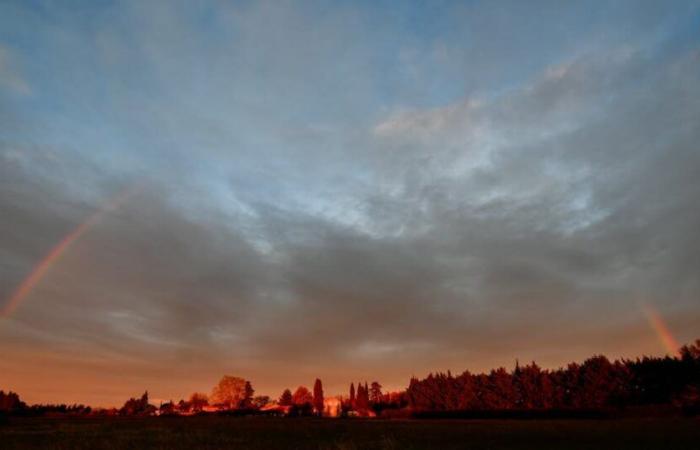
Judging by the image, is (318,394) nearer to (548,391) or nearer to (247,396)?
(247,396)

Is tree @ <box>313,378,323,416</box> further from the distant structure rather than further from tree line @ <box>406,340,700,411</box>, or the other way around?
tree line @ <box>406,340,700,411</box>

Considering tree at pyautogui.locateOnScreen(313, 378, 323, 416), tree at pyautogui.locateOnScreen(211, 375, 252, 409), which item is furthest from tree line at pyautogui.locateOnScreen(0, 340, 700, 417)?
tree at pyautogui.locateOnScreen(211, 375, 252, 409)

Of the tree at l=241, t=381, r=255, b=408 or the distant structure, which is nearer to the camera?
the distant structure

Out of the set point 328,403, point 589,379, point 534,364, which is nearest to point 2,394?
point 328,403

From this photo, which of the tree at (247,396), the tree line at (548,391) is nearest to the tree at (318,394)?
the tree line at (548,391)

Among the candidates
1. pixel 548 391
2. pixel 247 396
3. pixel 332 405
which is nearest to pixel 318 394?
pixel 332 405

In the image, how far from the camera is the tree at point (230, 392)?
19212 centimetres

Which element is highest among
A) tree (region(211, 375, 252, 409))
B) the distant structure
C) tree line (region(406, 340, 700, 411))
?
tree (region(211, 375, 252, 409))

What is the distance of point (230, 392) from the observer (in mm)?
193750

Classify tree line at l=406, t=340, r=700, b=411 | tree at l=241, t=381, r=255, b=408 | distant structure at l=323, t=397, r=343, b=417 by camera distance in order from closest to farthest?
1. tree line at l=406, t=340, r=700, b=411
2. distant structure at l=323, t=397, r=343, b=417
3. tree at l=241, t=381, r=255, b=408

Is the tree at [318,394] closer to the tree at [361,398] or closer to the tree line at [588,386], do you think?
the tree at [361,398]

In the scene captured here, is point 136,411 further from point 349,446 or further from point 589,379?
point 349,446

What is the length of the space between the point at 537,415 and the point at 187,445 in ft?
257

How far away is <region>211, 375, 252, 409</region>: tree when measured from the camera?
630 feet
